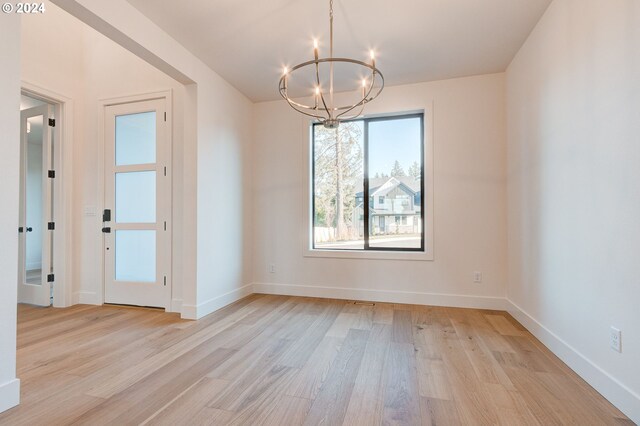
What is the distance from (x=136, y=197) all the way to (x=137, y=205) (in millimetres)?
100

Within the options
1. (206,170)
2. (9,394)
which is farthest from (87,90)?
(9,394)

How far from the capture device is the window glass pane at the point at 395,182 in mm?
3955

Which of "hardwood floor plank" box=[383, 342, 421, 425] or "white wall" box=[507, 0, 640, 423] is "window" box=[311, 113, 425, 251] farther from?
"hardwood floor plank" box=[383, 342, 421, 425]

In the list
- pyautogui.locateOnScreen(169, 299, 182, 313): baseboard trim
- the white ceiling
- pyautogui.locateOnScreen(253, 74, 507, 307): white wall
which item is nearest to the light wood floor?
pyautogui.locateOnScreen(169, 299, 182, 313): baseboard trim

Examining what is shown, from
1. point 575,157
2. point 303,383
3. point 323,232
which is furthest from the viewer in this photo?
point 323,232

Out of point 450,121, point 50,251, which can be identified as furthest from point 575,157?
point 50,251

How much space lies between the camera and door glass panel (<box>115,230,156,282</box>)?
3551 mm

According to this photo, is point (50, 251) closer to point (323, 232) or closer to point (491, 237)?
point (323, 232)

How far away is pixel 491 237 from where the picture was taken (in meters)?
3.53

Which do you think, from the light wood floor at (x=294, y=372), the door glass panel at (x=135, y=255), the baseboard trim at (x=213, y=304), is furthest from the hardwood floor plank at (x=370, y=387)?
the door glass panel at (x=135, y=255)

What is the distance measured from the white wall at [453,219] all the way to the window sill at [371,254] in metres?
0.06

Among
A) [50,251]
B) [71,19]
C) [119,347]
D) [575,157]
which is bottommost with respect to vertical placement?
[119,347]

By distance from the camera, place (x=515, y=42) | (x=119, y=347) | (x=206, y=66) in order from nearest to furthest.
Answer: (x=119, y=347) < (x=515, y=42) < (x=206, y=66)

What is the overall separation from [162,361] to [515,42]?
4206 mm
